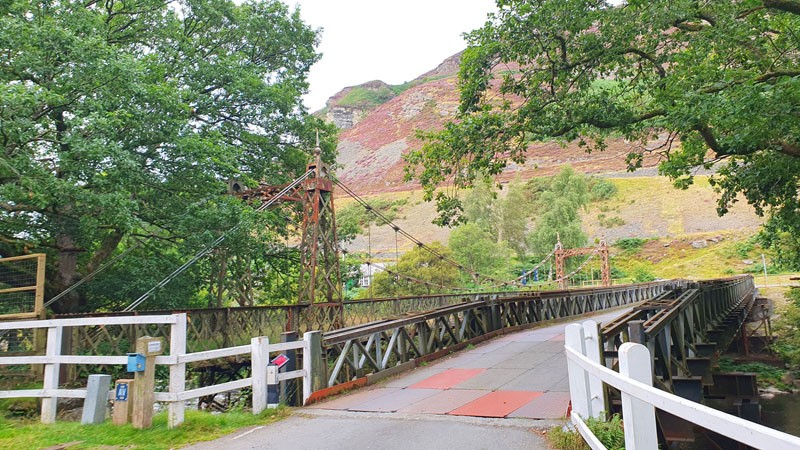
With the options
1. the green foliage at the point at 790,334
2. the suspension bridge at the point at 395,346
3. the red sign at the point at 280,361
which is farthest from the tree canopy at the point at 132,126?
the green foliage at the point at 790,334

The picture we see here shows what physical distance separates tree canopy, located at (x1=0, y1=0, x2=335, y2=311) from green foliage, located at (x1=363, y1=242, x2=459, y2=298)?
757 inches

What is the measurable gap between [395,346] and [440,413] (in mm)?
3109

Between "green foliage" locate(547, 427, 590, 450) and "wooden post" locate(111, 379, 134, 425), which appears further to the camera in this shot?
"wooden post" locate(111, 379, 134, 425)

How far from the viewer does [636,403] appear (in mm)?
2705

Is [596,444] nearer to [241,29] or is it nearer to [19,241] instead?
[19,241]

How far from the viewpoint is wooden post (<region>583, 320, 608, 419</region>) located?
14.0ft

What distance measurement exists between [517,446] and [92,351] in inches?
358

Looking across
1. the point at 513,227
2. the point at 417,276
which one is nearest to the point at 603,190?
the point at 513,227

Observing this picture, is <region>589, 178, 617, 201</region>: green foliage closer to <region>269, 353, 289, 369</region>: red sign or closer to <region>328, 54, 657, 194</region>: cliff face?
<region>328, 54, 657, 194</region>: cliff face

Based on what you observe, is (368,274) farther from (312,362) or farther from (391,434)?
(391,434)

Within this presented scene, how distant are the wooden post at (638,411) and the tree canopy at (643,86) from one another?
627 centimetres

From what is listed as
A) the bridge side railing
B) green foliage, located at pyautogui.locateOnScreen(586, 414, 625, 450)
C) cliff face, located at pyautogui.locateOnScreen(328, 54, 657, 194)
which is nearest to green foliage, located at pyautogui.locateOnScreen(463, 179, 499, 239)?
cliff face, located at pyautogui.locateOnScreen(328, 54, 657, 194)

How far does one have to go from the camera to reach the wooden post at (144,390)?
5539mm

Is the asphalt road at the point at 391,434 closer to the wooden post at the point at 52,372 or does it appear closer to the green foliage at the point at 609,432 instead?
the green foliage at the point at 609,432
